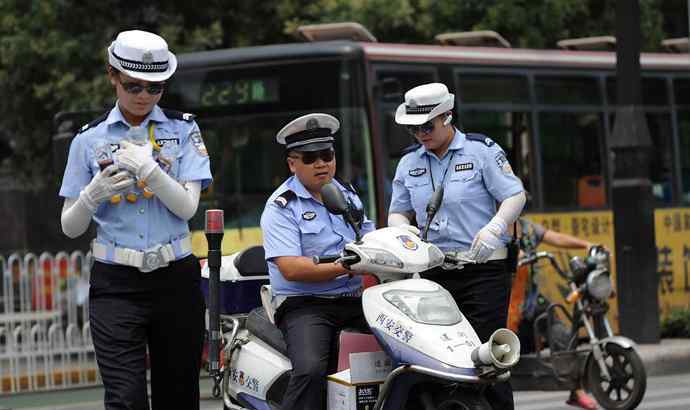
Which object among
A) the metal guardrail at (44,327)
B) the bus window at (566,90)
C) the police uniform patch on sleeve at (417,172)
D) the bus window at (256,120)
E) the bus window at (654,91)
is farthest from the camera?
the bus window at (654,91)

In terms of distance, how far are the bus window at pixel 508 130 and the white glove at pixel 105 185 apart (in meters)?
8.51

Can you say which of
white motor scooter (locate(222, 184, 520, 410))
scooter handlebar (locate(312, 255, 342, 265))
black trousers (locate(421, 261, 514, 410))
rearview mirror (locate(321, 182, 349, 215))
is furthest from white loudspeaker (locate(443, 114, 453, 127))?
rearview mirror (locate(321, 182, 349, 215))

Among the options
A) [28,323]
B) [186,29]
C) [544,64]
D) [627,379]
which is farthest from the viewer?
[186,29]

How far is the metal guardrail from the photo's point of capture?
13.2 m

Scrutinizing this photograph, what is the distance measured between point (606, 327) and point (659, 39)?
12.2m

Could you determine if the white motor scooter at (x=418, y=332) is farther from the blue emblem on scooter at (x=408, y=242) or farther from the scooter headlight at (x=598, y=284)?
the scooter headlight at (x=598, y=284)

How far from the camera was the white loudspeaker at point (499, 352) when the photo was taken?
5.42 metres

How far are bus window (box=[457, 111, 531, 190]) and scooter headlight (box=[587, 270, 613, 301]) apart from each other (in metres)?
4.08

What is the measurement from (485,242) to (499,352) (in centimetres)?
114

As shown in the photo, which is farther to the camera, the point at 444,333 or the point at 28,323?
the point at 28,323

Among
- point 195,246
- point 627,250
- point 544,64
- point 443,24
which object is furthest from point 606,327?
point 443,24

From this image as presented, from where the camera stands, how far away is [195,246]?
1322cm

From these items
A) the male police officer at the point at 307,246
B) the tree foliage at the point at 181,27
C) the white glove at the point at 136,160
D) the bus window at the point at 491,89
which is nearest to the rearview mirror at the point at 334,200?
the male police officer at the point at 307,246

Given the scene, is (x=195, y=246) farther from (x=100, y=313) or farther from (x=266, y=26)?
(x=266, y=26)
